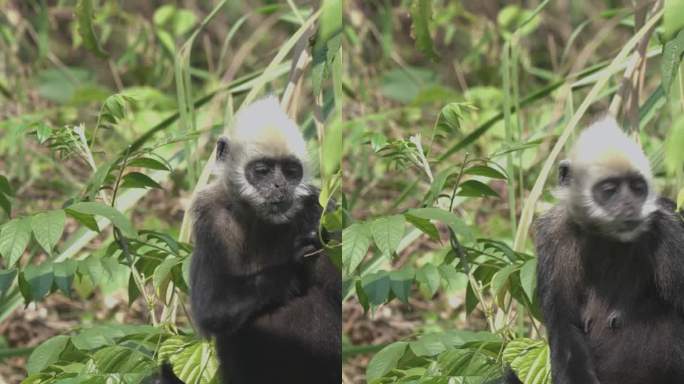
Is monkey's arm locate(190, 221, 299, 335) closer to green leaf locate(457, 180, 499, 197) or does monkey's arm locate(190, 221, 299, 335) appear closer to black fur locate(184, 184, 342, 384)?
black fur locate(184, 184, 342, 384)

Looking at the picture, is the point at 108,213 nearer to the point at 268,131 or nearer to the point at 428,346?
the point at 268,131

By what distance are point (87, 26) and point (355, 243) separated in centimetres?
102

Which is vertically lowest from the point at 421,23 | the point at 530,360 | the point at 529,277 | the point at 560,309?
the point at 530,360

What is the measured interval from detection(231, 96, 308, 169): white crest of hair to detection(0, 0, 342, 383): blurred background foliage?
37 mm

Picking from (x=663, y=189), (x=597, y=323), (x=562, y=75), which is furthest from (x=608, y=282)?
(x=562, y=75)

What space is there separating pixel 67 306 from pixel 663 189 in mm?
1864

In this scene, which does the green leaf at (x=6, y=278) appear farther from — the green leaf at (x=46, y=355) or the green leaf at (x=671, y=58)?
the green leaf at (x=671, y=58)

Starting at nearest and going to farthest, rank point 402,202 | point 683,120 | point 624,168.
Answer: point 683,120 < point 624,168 < point 402,202

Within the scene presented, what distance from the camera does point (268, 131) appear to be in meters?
2.79

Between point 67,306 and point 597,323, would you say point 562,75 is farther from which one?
point 67,306

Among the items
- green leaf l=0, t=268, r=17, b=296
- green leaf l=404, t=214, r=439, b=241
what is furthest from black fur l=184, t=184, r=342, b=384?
green leaf l=0, t=268, r=17, b=296

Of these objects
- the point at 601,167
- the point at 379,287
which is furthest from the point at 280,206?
the point at 601,167

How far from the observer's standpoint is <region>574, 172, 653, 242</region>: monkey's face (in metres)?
2.79

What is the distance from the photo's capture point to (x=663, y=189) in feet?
9.30
